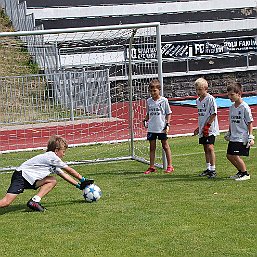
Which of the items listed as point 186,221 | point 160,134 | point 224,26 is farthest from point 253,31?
point 186,221

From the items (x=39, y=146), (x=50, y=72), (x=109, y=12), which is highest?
(x=109, y=12)

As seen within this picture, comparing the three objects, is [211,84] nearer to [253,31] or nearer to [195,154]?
[253,31]

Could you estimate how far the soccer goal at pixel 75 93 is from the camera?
15.2 meters

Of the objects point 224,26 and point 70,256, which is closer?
point 70,256

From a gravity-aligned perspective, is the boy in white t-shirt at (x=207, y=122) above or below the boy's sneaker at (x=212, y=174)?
above

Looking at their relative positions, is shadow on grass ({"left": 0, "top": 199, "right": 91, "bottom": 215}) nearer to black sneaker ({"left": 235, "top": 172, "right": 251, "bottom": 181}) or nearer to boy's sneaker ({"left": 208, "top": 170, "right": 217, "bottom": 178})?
boy's sneaker ({"left": 208, "top": 170, "right": 217, "bottom": 178})

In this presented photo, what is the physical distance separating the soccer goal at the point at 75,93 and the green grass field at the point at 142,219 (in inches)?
135

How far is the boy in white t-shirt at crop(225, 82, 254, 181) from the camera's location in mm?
10570

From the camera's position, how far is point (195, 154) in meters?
13.7

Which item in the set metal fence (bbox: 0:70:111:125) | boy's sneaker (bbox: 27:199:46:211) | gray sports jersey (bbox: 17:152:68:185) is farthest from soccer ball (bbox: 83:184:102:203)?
metal fence (bbox: 0:70:111:125)

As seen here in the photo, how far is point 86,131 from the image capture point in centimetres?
1875

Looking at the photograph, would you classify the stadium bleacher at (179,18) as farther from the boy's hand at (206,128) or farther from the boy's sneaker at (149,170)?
the boy's hand at (206,128)

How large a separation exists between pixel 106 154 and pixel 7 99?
616cm

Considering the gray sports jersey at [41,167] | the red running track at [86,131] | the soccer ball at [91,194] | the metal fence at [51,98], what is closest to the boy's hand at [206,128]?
the soccer ball at [91,194]
